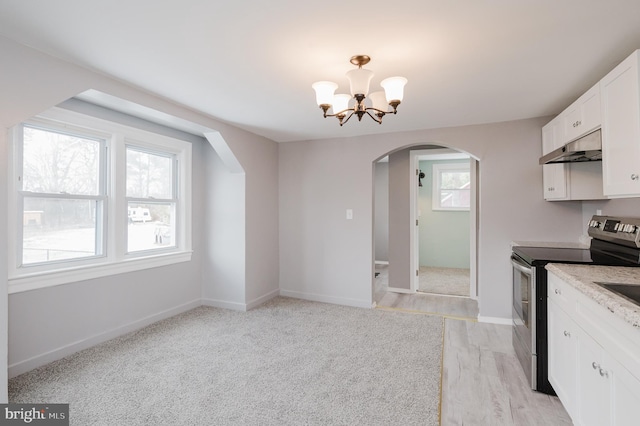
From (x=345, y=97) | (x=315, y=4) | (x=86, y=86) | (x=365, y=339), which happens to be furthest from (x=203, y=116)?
(x=365, y=339)

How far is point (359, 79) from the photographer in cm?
207

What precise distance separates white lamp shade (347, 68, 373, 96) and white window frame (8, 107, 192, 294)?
7.82ft

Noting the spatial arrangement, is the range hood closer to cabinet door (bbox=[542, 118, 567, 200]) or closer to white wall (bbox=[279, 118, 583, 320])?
cabinet door (bbox=[542, 118, 567, 200])

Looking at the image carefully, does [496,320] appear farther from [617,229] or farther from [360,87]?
[360,87]

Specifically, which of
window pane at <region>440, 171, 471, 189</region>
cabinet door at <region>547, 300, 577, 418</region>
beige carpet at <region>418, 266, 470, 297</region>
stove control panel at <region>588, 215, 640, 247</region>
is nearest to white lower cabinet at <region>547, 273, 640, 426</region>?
cabinet door at <region>547, 300, 577, 418</region>

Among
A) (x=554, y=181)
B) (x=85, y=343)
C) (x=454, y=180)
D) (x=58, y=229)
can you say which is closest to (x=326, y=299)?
(x=85, y=343)

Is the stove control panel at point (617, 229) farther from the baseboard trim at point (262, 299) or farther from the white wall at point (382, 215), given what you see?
the white wall at point (382, 215)

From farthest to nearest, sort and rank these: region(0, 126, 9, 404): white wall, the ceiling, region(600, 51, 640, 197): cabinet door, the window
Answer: the window
region(0, 126, 9, 404): white wall
region(600, 51, 640, 197): cabinet door
the ceiling

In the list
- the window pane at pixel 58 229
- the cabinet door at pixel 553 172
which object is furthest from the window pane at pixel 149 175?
the cabinet door at pixel 553 172

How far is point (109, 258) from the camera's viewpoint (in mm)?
3123

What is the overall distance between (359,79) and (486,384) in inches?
91.6

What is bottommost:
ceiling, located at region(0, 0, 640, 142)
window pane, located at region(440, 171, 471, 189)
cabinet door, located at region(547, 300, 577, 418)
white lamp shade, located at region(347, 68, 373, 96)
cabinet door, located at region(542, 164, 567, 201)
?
cabinet door, located at region(547, 300, 577, 418)

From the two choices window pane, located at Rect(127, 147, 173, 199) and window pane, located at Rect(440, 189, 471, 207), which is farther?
window pane, located at Rect(440, 189, 471, 207)

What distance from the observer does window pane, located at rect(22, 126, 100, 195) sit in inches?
101
